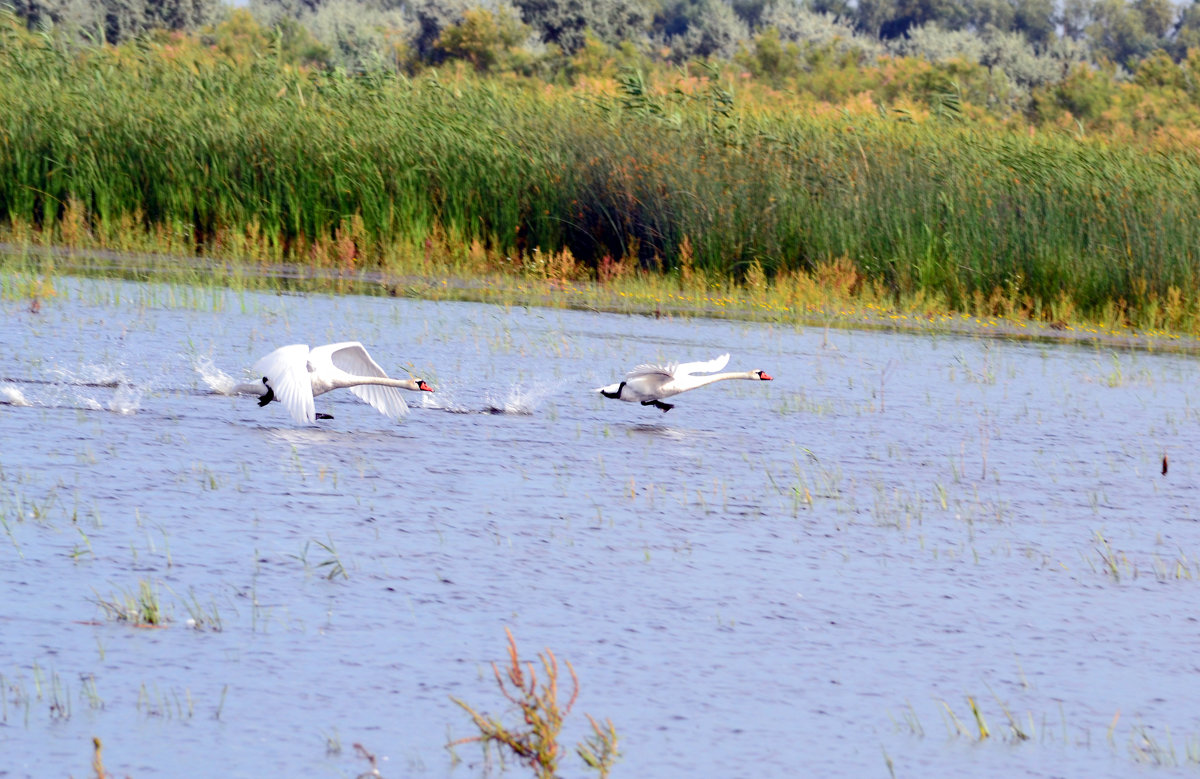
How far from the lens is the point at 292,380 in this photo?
27.5 feet

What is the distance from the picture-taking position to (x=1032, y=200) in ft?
57.1

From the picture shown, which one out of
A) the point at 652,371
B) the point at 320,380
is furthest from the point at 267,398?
the point at 652,371

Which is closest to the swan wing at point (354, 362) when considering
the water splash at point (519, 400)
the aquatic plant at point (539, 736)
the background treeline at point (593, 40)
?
the water splash at point (519, 400)

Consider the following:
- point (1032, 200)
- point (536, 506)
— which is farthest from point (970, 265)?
point (536, 506)

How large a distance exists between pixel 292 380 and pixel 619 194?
10.1 m

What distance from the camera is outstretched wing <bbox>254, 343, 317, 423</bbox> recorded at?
821 centimetres

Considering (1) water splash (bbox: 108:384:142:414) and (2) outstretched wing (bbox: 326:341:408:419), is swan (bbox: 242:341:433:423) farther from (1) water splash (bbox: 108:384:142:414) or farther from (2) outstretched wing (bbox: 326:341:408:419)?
(1) water splash (bbox: 108:384:142:414)

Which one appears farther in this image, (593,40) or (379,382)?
(593,40)

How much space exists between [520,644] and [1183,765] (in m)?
1.93

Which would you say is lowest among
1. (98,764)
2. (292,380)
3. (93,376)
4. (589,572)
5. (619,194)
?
(619,194)

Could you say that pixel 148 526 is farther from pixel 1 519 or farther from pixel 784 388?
pixel 784 388

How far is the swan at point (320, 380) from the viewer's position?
27.2 ft

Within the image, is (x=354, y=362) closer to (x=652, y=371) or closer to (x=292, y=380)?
(x=292, y=380)

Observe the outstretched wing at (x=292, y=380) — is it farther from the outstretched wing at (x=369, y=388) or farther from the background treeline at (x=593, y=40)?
the background treeline at (x=593, y=40)
